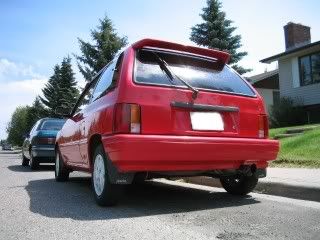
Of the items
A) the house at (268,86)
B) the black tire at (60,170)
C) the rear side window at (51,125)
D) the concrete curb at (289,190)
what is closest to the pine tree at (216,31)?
the house at (268,86)

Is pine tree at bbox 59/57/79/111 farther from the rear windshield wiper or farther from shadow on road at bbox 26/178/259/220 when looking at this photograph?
the rear windshield wiper

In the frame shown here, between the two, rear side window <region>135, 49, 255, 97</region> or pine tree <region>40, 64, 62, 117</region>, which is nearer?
rear side window <region>135, 49, 255, 97</region>

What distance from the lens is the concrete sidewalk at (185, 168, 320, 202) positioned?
5516 millimetres

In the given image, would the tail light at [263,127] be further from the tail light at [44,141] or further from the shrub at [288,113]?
the shrub at [288,113]

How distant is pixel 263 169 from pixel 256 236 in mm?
1793

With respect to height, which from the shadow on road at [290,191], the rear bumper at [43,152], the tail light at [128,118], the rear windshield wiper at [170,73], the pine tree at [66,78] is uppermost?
the pine tree at [66,78]

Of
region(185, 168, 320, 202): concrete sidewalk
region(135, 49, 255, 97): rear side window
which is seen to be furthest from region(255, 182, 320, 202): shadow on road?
region(135, 49, 255, 97): rear side window

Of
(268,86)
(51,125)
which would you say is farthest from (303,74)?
(51,125)

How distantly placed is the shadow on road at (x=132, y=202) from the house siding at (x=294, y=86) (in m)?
16.3

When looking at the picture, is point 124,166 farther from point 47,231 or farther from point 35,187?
point 35,187

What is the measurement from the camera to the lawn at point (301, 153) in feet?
28.5

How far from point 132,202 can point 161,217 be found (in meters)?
1.00

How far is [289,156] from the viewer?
9664 millimetres

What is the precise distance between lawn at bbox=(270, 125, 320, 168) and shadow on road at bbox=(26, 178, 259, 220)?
9.92 ft
